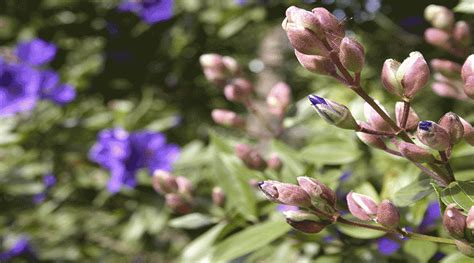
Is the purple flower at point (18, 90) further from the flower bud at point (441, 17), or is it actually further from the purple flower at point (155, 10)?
the flower bud at point (441, 17)

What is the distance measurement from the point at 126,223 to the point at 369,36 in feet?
3.54

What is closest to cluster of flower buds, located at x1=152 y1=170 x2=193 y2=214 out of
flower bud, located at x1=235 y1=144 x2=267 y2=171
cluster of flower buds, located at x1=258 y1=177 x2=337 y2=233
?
flower bud, located at x1=235 y1=144 x2=267 y2=171

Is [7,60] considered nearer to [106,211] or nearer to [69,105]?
[69,105]

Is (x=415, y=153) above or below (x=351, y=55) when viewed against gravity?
below

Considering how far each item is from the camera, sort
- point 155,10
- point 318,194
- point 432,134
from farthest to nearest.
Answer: point 155,10
point 318,194
point 432,134

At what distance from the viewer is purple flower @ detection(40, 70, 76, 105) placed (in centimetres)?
233

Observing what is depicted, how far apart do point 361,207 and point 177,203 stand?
524 mm

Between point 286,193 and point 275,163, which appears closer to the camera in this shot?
point 286,193

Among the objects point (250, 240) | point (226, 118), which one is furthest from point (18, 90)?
Answer: point (250, 240)

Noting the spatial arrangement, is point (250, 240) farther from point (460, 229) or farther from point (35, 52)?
point (35, 52)

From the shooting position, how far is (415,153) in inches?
30.3

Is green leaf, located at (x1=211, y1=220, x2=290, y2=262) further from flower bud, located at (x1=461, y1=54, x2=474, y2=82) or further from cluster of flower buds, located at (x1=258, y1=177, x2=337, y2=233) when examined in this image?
flower bud, located at (x1=461, y1=54, x2=474, y2=82)

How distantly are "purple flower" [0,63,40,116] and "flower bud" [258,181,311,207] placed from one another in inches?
68.0

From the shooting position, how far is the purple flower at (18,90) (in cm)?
234
